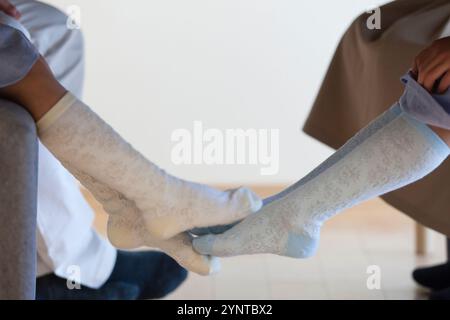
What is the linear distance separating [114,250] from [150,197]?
30.9 inches

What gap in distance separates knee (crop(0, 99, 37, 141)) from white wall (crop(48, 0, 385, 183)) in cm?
154

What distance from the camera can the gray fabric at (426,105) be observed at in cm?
148

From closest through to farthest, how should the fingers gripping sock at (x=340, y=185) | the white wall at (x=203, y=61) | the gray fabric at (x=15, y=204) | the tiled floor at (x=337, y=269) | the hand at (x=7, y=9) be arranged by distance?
1. the gray fabric at (x=15, y=204)
2. the fingers gripping sock at (x=340, y=185)
3. the hand at (x=7, y=9)
4. the tiled floor at (x=337, y=269)
5. the white wall at (x=203, y=61)

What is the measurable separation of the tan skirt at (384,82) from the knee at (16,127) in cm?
89

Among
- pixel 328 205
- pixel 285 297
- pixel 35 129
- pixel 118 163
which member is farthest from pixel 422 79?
pixel 285 297

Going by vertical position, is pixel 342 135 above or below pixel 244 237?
below

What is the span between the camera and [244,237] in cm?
157

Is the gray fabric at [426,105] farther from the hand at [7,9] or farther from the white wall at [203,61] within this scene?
the white wall at [203,61]

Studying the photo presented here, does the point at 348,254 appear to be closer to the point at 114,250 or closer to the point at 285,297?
the point at 285,297

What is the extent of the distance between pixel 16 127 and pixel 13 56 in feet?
0.38

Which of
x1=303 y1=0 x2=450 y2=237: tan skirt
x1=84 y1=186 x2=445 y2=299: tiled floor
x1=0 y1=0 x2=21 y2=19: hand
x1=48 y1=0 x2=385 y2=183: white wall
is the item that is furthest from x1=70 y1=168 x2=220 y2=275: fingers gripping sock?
x1=48 y1=0 x2=385 y2=183: white wall

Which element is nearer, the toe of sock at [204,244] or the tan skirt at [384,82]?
the toe of sock at [204,244]

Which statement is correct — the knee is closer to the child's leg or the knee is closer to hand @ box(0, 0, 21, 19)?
the child's leg

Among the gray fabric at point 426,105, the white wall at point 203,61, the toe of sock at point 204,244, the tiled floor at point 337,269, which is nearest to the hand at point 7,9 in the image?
the toe of sock at point 204,244
